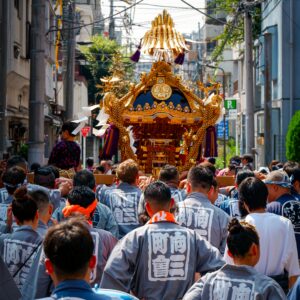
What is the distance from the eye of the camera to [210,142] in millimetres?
17156

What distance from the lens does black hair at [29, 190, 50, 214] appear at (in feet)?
22.8

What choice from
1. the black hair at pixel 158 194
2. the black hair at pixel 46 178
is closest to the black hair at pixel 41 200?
the black hair at pixel 158 194

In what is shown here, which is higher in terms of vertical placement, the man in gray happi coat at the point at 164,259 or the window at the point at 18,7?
the window at the point at 18,7

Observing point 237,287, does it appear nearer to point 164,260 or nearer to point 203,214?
point 164,260

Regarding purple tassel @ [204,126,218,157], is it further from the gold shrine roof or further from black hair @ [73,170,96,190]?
black hair @ [73,170,96,190]

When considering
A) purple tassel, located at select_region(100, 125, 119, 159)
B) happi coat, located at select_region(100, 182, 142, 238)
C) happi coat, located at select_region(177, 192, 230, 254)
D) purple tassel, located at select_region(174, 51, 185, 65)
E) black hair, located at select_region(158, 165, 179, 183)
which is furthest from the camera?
purple tassel, located at select_region(174, 51, 185, 65)

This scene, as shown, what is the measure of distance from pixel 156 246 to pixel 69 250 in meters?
2.11

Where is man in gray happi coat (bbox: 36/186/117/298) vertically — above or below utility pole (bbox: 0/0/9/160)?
below

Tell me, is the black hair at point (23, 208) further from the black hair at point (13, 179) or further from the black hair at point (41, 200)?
the black hair at point (13, 179)

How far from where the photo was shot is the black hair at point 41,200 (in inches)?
274

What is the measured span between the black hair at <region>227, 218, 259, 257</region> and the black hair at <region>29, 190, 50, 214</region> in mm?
2323

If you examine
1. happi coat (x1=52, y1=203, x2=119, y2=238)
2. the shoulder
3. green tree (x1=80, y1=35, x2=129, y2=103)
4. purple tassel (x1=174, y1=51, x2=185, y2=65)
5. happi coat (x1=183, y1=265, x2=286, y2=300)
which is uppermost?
green tree (x1=80, y1=35, x2=129, y2=103)

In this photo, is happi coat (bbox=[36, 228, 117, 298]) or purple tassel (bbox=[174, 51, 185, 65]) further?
purple tassel (bbox=[174, 51, 185, 65])

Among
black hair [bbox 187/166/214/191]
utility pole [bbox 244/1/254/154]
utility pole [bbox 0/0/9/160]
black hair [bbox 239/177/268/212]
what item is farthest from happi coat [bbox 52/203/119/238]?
utility pole [bbox 244/1/254/154]
